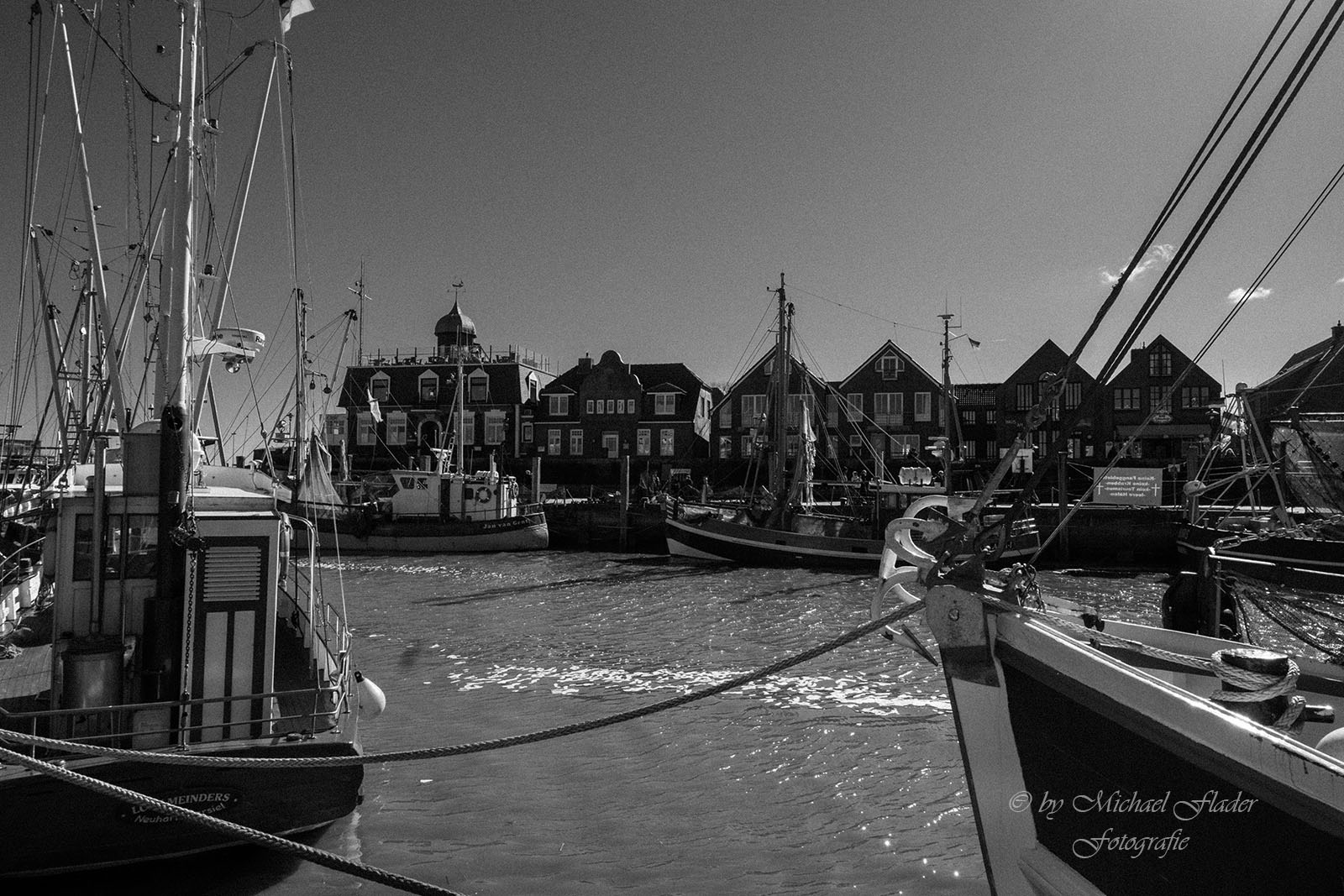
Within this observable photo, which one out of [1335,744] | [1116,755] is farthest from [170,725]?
[1335,744]

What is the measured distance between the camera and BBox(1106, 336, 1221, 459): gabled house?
5756cm

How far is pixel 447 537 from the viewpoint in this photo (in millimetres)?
42281

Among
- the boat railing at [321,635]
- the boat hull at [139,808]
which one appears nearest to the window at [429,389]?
the boat railing at [321,635]

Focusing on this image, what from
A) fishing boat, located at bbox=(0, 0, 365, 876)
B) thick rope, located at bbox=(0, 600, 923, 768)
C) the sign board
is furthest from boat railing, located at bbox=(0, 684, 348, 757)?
the sign board

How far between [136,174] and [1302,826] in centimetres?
2098

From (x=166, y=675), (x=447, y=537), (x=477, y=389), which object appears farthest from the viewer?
(x=477, y=389)

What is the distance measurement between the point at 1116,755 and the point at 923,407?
56775 millimetres

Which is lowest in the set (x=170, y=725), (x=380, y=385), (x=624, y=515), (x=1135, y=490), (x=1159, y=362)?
(x=170, y=725)

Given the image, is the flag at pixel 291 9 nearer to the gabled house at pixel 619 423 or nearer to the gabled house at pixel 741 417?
the gabled house at pixel 741 417

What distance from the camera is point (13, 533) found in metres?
27.8

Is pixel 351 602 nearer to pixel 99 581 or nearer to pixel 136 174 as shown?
pixel 136 174

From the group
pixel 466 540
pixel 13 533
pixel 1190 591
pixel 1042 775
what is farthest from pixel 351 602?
pixel 1042 775

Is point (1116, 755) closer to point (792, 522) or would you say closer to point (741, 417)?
point (792, 522)

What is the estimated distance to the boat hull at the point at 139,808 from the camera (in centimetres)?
684
